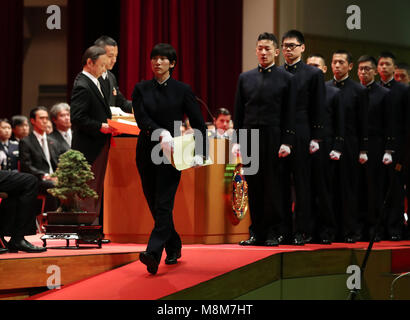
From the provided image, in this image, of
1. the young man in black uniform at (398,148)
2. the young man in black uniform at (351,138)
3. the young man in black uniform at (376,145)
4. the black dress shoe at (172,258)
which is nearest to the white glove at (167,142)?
the black dress shoe at (172,258)

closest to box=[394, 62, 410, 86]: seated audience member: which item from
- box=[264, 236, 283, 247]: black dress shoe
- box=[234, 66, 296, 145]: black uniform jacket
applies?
box=[234, 66, 296, 145]: black uniform jacket

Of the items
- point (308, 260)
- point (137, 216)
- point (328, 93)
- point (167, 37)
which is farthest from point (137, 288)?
point (167, 37)

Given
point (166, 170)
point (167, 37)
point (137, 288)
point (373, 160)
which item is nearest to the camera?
point (137, 288)

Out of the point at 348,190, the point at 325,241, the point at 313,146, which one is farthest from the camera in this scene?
the point at 348,190

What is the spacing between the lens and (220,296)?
14.2 ft

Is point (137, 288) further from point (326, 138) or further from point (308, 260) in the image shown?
point (326, 138)

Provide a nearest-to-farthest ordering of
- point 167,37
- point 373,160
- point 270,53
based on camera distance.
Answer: point 270,53 < point 373,160 < point 167,37

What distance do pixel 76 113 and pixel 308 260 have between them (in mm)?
2121

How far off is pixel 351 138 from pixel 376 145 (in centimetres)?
38

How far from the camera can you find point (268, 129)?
17.7ft

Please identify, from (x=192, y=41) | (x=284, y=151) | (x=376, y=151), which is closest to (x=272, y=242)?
(x=284, y=151)

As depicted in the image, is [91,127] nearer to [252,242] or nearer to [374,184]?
[252,242]

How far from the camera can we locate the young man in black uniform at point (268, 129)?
5.39m

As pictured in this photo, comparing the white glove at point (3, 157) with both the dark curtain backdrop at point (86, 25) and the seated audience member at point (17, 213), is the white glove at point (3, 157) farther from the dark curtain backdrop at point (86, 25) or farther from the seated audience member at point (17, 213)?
the seated audience member at point (17, 213)
